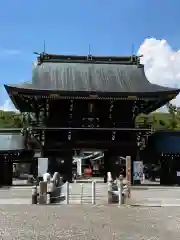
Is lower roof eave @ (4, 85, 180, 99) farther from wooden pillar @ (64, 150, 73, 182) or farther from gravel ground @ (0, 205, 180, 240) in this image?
gravel ground @ (0, 205, 180, 240)

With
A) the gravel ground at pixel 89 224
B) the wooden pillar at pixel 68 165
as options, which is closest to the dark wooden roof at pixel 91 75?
the wooden pillar at pixel 68 165

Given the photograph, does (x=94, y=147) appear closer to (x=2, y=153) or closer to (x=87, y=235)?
(x=2, y=153)

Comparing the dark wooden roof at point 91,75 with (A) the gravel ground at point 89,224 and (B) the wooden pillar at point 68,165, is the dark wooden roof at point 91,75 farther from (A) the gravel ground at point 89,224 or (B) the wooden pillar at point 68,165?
(A) the gravel ground at point 89,224

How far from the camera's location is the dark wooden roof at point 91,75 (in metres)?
39.4

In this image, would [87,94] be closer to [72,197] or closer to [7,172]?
[7,172]

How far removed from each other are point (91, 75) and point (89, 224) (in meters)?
28.5

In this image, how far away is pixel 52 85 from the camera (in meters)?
40.1

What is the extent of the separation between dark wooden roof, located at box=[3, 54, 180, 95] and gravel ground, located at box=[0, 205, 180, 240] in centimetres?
2050

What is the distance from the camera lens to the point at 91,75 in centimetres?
4206

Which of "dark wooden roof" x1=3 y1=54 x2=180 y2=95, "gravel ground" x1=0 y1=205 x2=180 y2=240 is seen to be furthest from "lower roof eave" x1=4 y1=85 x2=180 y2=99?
"gravel ground" x1=0 y1=205 x2=180 y2=240

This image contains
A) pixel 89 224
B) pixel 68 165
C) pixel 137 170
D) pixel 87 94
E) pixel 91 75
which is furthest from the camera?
pixel 91 75

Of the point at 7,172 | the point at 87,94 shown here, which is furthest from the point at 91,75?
the point at 7,172

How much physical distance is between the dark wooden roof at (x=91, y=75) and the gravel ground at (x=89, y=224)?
807 inches

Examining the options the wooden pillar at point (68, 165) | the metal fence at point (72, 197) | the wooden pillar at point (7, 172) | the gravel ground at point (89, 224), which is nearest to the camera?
the gravel ground at point (89, 224)
